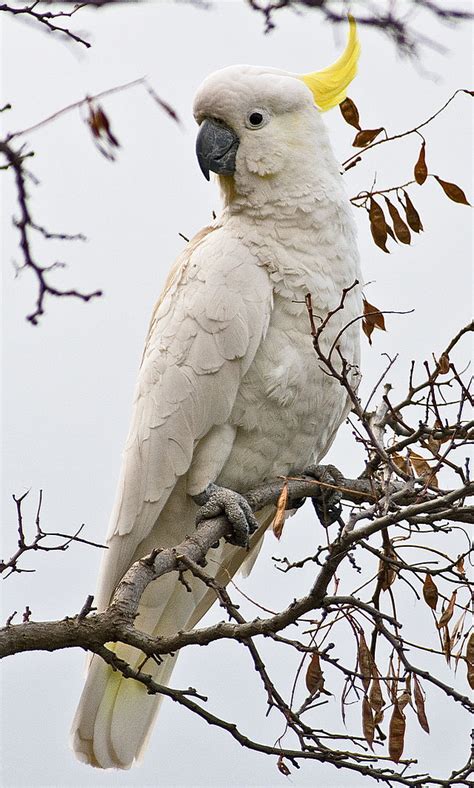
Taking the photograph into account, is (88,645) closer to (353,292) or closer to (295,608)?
(295,608)

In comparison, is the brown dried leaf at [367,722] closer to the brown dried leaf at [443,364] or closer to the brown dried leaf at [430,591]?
the brown dried leaf at [430,591]

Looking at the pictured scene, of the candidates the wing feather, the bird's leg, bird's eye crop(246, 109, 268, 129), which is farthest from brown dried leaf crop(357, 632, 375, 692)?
bird's eye crop(246, 109, 268, 129)

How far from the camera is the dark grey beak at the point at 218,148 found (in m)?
3.25

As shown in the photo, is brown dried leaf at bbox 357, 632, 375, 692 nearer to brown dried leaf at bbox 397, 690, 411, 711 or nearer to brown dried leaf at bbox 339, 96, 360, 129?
brown dried leaf at bbox 397, 690, 411, 711

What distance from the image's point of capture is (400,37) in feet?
4.03

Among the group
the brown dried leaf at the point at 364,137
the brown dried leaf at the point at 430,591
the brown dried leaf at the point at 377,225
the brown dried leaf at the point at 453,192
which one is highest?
the brown dried leaf at the point at 364,137

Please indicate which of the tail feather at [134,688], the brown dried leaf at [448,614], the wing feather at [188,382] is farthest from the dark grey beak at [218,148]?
the brown dried leaf at [448,614]

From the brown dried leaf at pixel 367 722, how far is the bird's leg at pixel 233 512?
72 centimetres

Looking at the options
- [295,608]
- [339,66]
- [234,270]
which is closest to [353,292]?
[234,270]

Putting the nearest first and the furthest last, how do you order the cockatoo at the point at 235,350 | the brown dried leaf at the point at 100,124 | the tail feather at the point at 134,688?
the brown dried leaf at the point at 100,124 < the cockatoo at the point at 235,350 < the tail feather at the point at 134,688

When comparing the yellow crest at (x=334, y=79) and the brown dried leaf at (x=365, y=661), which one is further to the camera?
the yellow crest at (x=334, y=79)

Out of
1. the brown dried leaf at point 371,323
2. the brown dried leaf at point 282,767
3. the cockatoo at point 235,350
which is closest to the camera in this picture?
→ the brown dried leaf at point 282,767

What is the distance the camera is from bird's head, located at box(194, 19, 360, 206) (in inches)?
128

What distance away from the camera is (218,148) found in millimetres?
3254
